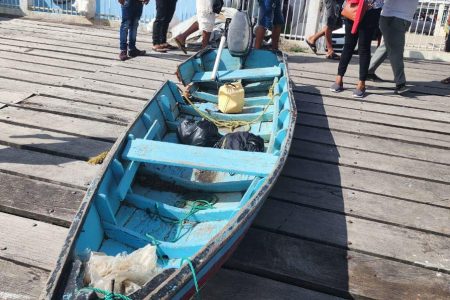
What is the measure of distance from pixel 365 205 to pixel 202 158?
4.82ft

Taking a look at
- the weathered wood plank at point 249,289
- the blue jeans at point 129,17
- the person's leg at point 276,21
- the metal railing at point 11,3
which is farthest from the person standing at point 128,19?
the weathered wood plank at point 249,289

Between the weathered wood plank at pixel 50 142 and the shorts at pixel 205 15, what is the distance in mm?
3940

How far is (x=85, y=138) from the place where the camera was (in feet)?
14.7

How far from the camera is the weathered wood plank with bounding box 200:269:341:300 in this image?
8.76 feet

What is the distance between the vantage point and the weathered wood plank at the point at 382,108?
221 inches

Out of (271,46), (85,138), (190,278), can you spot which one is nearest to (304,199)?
Result: (190,278)

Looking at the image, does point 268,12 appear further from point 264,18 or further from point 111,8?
point 111,8

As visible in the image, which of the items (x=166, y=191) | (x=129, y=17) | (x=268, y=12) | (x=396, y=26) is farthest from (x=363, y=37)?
(x=129, y=17)

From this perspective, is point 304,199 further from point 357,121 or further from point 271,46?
point 271,46

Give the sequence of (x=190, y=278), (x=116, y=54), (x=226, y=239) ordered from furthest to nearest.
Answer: (x=116, y=54)
(x=226, y=239)
(x=190, y=278)

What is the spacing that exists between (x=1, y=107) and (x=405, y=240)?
443 cm

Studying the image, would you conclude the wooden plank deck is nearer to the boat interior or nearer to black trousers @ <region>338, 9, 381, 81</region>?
the boat interior

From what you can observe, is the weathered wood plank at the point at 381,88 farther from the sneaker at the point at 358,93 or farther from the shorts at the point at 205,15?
the shorts at the point at 205,15

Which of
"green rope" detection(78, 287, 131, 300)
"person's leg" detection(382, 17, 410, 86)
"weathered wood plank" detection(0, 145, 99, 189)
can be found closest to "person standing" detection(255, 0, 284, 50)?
"person's leg" detection(382, 17, 410, 86)
